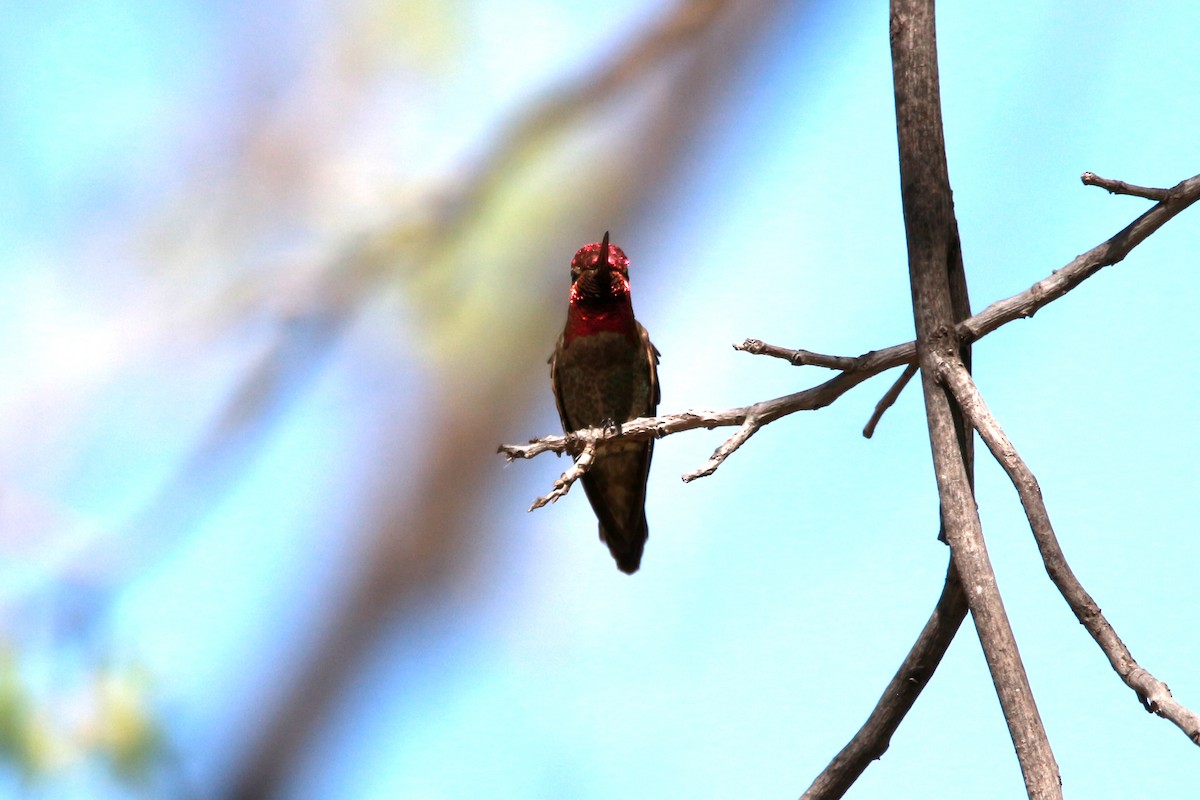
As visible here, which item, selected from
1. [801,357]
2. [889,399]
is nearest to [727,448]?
[801,357]

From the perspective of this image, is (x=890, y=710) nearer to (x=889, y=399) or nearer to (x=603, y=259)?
(x=889, y=399)

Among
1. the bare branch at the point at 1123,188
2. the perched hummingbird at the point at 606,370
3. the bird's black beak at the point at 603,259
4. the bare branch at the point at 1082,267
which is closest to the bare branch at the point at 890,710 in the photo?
the bare branch at the point at 1082,267

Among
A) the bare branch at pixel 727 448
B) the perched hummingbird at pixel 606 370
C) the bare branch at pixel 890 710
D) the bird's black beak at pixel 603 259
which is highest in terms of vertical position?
the bird's black beak at pixel 603 259

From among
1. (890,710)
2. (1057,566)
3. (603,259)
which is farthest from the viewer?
(603,259)

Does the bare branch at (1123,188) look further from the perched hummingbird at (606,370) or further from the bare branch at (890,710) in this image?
the perched hummingbird at (606,370)

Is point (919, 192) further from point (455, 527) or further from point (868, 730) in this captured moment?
point (455, 527)

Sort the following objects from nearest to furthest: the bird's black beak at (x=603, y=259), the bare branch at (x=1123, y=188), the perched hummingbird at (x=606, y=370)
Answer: the bare branch at (x=1123, y=188) < the bird's black beak at (x=603, y=259) < the perched hummingbird at (x=606, y=370)

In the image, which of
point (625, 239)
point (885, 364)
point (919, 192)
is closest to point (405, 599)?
point (625, 239)
